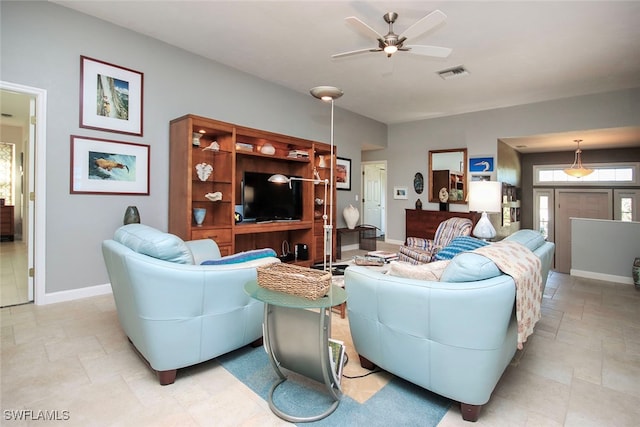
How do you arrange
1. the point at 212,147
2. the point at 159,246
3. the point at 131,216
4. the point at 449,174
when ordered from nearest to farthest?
the point at 159,246 < the point at 131,216 < the point at 212,147 < the point at 449,174

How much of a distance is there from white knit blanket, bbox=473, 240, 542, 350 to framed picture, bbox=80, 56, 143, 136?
12.1 feet

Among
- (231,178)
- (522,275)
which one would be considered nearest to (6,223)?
(231,178)

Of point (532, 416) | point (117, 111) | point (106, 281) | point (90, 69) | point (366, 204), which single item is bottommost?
point (532, 416)

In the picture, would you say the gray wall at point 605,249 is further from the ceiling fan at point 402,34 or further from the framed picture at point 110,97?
the framed picture at point 110,97

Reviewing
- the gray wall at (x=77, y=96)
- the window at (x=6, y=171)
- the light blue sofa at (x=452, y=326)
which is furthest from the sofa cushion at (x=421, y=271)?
the window at (x=6, y=171)

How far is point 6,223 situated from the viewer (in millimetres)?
6883

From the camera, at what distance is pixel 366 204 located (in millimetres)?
9383

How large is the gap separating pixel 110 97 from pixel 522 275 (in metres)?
4.00

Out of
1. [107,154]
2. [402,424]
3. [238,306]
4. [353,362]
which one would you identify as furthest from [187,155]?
[402,424]

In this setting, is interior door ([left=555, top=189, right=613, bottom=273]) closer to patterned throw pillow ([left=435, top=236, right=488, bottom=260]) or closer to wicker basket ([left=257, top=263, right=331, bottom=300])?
patterned throw pillow ([left=435, top=236, right=488, bottom=260])

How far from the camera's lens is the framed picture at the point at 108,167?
127 inches

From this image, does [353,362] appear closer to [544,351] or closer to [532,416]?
[532,416]

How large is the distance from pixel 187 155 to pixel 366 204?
6480 millimetres

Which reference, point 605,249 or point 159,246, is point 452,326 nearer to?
point 159,246
